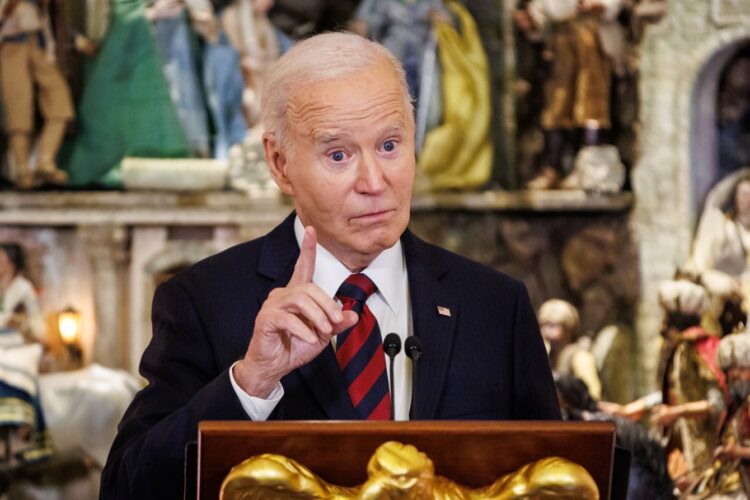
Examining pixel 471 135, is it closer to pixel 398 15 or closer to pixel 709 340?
pixel 398 15

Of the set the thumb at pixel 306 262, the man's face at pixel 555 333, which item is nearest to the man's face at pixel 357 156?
the thumb at pixel 306 262

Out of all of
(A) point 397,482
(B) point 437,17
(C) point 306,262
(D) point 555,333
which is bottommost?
(D) point 555,333

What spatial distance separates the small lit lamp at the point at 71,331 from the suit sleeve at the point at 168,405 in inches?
272

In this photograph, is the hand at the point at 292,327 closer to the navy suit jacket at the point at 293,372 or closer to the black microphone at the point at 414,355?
the navy suit jacket at the point at 293,372

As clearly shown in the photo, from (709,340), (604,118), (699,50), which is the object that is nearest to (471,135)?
(604,118)

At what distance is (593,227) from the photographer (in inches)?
390

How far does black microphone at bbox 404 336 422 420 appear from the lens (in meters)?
2.38

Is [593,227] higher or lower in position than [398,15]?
lower

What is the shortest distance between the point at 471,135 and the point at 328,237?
23.8ft

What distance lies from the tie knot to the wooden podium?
600mm

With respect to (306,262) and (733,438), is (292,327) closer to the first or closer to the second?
(306,262)

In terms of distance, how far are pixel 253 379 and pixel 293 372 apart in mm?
255

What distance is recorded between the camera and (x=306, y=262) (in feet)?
7.18

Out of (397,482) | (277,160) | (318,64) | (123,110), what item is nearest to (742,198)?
(123,110)
